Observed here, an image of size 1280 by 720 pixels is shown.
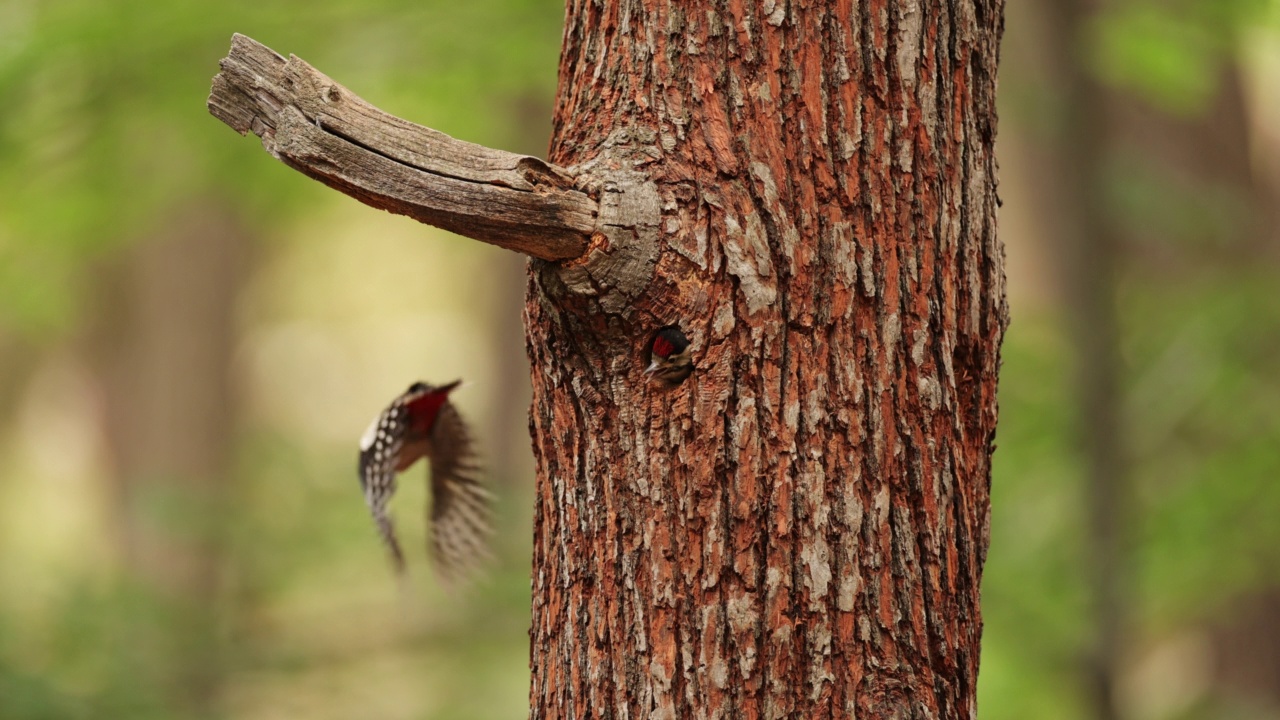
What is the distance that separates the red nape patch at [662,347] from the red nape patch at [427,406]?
611 millimetres

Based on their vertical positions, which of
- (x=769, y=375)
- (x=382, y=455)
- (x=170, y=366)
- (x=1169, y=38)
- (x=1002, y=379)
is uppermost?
(x=170, y=366)

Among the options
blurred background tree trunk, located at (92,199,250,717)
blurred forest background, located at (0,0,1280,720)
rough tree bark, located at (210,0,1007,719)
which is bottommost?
rough tree bark, located at (210,0,1007,719)

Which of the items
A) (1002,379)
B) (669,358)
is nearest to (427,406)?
(669,358)

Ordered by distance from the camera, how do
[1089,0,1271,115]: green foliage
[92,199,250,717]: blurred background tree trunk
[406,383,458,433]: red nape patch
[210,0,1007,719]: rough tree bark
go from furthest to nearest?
[92,199,250,717]: blurred background tree trunk, [1089,0,1271,115]: green foliage, [406,383,458,433]: red nape patch, [210,0,1007,719]: rough tree bark

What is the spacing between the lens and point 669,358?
157cm

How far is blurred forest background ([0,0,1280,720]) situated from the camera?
14.1ft

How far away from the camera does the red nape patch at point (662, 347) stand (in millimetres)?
1558

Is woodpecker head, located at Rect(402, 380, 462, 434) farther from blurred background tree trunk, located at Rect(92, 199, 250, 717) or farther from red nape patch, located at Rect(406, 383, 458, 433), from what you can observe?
blurred background tree trunk, located at Rect(92, 199, 250, 717)

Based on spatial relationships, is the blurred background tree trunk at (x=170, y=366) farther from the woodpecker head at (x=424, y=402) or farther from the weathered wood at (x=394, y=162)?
the weathered wood at (x=394, y=162)

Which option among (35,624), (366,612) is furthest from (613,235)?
(366,612)

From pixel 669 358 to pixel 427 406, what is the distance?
70cm

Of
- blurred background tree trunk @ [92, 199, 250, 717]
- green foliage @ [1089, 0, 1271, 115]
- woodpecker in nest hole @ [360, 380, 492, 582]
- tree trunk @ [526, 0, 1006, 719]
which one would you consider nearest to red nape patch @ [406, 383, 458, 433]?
woodpecker in nest hole @ [360, 380, 492, 582]

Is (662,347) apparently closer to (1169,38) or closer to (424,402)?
(424,402)

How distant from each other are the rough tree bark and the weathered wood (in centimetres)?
5
